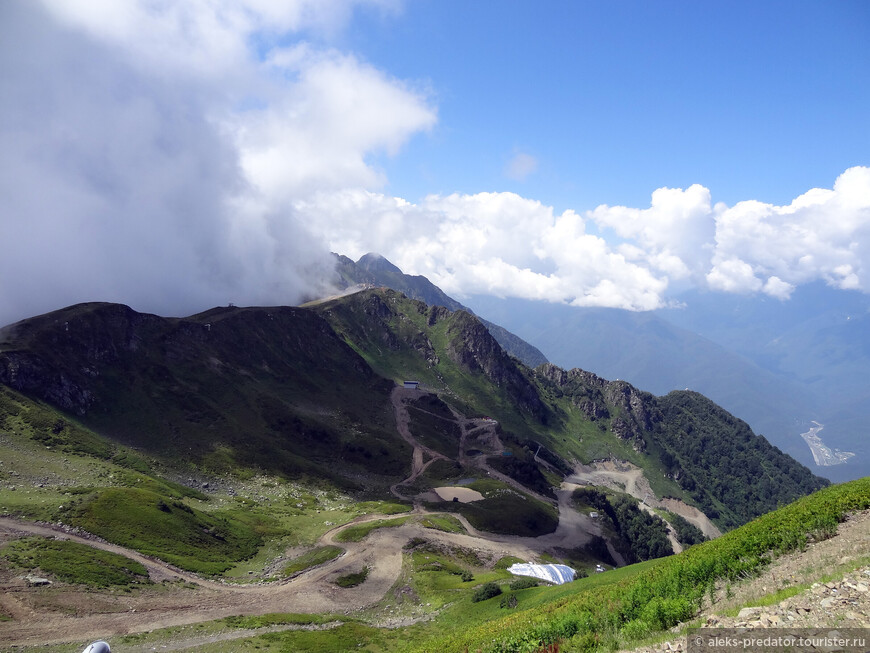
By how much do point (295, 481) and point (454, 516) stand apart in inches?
1899

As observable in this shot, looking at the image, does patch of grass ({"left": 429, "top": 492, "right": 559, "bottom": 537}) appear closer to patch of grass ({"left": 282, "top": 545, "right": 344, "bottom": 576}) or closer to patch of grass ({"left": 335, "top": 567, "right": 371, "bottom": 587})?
patch of grass ({"left": 282, "top": 545, "right": 344, "bottom": 576})

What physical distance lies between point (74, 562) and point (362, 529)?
50.2 meters

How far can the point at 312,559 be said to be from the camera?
80312mm

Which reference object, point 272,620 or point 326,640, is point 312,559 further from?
point 326,640

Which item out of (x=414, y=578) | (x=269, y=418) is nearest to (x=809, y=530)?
(x=414, y=578)

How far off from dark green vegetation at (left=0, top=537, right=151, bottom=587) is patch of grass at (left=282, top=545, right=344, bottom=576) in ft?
73.6

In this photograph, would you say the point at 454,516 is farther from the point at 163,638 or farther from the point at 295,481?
the point at 163,638

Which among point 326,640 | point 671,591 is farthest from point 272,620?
point 671,591

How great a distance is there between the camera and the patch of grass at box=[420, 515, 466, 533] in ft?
336

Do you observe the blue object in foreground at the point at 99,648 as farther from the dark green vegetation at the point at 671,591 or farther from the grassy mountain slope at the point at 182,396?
the grassy mountain slope at the point at 182,396

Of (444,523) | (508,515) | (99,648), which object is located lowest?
(508,515)

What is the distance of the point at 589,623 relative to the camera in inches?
859

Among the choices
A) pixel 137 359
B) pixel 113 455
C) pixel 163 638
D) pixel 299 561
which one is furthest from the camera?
pixel 137 359

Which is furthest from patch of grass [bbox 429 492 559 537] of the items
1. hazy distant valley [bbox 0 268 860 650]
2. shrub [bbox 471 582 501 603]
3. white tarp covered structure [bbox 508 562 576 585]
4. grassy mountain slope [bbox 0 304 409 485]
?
shrub [bbox 471 582 501 603]
